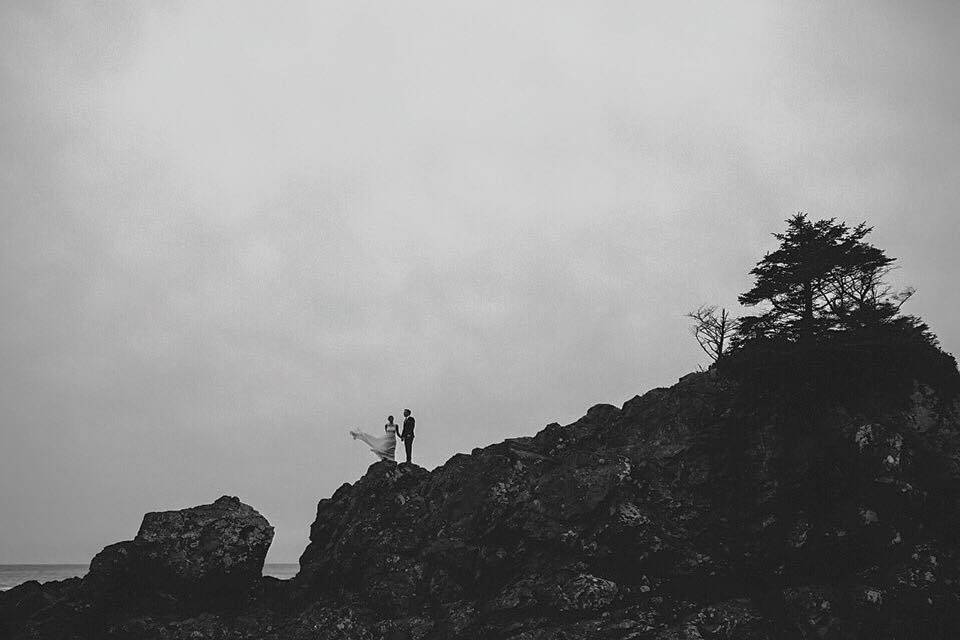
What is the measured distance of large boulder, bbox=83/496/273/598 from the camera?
3056cm

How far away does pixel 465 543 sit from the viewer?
2842 centimetres

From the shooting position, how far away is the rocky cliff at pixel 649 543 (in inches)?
850

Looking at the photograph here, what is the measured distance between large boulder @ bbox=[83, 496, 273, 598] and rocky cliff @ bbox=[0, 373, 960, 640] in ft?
0.90

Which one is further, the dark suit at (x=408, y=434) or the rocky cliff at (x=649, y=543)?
the dark suit at (x=408, y=434)

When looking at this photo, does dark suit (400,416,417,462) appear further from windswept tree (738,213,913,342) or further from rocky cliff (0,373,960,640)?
windswept tree (738,213,913,342)

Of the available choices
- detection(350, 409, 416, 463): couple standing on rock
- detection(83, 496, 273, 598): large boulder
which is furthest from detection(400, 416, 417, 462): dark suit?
detection(83, 496, 273, 598): large boulder

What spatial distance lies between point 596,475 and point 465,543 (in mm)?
6953

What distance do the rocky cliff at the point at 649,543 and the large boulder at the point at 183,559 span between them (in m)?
0.28

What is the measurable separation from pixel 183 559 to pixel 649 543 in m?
23.2

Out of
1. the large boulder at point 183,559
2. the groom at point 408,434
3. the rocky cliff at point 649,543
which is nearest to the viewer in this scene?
the rocky cliff at point 649,543

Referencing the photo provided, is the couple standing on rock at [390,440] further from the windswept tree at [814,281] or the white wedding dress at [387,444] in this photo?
the windswept tree at [814,281]

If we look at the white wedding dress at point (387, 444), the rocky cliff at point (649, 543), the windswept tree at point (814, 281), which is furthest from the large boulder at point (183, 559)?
the windswept tree at point (814, 281)

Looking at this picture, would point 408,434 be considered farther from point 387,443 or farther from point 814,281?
point 814,281

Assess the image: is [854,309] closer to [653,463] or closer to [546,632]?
[653,463]
